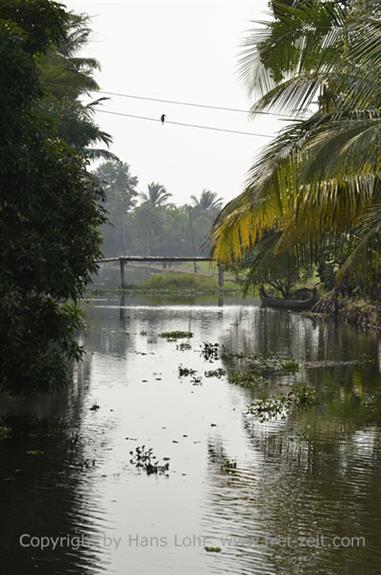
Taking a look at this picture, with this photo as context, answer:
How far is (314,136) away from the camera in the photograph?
1165 cm

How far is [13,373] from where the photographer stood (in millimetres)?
12289

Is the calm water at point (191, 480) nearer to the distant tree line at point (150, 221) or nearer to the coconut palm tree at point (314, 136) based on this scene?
the coconut palm tree at point (314, 136)

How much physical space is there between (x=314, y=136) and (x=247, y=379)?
6873 millimetres

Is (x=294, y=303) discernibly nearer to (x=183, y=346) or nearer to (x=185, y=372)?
(x=183, y=346)

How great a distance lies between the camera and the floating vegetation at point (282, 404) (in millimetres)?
13789

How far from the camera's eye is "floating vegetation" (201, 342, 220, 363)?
2188 centimetres

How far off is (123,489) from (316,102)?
23.1ft

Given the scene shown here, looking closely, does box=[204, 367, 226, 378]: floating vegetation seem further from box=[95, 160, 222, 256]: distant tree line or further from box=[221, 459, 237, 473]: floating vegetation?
box=[95, 160, 222, 256]: distant tree line

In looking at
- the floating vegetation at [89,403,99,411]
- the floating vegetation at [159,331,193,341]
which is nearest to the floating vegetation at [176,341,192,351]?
the floating vegetation at [159,331,193,341]

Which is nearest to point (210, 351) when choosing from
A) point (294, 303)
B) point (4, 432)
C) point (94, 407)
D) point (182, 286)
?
point (94, 407)

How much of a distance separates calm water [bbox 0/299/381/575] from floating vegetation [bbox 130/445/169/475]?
111 mm

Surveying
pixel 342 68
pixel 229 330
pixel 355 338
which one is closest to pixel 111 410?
pixel 342 68

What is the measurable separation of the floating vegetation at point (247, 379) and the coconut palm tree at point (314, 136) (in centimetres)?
484

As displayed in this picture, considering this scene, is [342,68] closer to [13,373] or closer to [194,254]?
[13,373]
